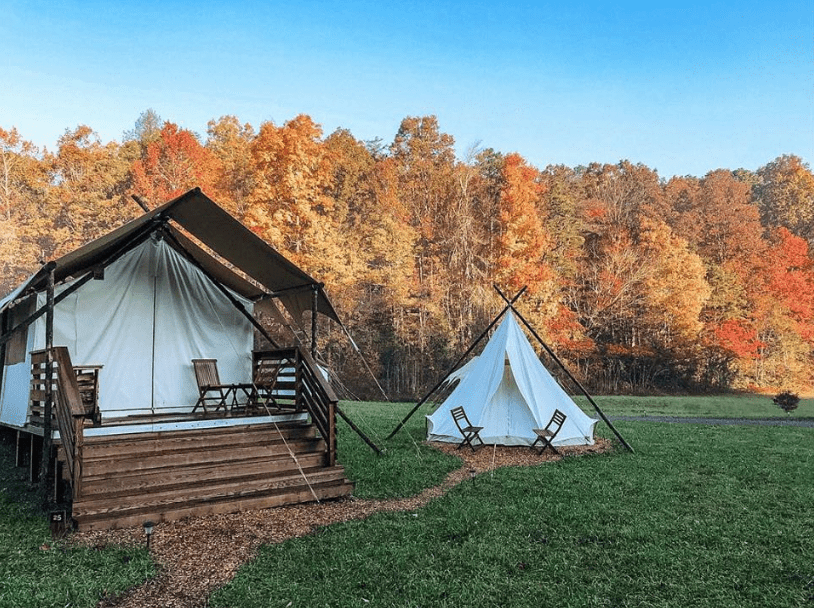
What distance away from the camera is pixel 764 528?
567 centimetres

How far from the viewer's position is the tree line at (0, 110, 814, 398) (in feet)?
85.4

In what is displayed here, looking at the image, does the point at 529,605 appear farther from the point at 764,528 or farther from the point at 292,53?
the point at 292,53

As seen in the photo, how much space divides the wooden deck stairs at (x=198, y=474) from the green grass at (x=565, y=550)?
3.86ft

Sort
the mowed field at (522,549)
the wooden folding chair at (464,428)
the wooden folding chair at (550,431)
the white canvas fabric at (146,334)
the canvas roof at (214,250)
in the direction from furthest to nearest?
the wooden folding chair at (464,428) < the wooden folding chair at (550,431) < the white canvas fabric at (146,334) < the canvas roof at (214,250) < the mowed field at (522,549)

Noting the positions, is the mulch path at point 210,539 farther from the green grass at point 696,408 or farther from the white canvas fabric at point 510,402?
the green grass at point 696,408

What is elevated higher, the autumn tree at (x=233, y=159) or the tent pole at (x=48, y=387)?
the autumn tree at (x=233, y=159)

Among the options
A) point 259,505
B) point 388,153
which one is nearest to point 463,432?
point 259,505

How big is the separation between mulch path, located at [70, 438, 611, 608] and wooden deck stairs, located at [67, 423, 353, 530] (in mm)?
144

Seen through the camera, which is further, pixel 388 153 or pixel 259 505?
pixel 388 153

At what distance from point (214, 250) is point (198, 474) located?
338 centimetres

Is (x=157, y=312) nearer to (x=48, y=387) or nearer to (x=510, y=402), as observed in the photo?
(x=48, y=387)

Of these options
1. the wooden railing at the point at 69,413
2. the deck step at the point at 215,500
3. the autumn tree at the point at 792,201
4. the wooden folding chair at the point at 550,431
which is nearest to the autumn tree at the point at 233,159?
the wooden folding chair at the point at 550,431

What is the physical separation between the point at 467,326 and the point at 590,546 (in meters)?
23.3

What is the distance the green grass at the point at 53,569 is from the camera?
3.87 metres
